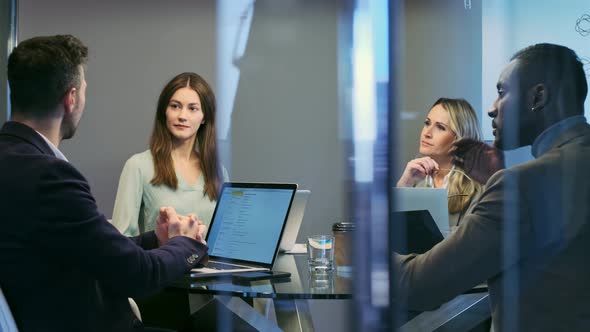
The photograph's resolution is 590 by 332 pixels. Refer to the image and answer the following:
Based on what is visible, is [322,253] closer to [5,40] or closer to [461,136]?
[461,136]

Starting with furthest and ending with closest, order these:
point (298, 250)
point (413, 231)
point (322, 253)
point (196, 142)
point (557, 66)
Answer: point (196, 142), point (298, 250), point (322, 253), point (413, 231), point (557, 66)

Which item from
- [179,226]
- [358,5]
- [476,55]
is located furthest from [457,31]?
[179,226]

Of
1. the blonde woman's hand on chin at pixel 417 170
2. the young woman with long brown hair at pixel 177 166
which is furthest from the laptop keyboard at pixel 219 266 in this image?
the blonde woman's hand on chin at pixel 417 170

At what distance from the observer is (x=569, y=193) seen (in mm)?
1092

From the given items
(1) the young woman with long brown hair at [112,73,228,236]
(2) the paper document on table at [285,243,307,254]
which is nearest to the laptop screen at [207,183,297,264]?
(2) the paper document on table at [285,243,307,254]

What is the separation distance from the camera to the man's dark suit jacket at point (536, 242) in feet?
3.56

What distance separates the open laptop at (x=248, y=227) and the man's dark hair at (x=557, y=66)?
109 centimetres

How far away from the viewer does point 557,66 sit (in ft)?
3.57

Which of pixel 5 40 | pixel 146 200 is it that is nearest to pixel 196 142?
pixel 146 200

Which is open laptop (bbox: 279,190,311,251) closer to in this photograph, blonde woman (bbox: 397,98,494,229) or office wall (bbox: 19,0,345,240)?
blonde woman (bbox: 397,98,494,229)

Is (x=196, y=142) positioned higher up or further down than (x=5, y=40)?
further down

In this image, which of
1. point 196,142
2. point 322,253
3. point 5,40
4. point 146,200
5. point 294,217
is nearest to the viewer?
point 322,253

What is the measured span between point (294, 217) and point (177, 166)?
3.31ft

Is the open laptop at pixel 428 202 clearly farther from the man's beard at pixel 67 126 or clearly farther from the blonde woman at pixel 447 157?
the man's beard at pixel 67 126
